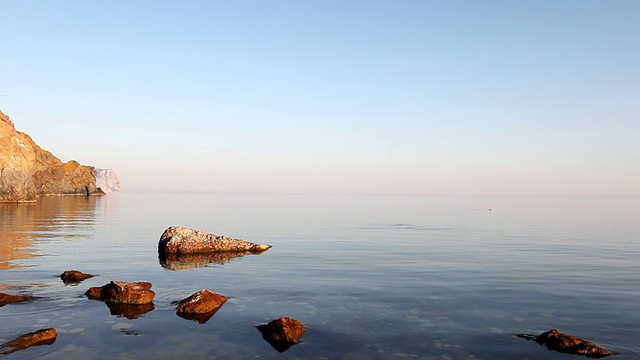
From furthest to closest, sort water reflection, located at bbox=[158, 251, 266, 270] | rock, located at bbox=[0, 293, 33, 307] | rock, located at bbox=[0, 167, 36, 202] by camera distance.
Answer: rock, located at bbox=[0, 167, 36, 202], water reflection, located at bbox=[158, 251, 266, 270], rock, located at bbox=[0, 293, 33, 307]

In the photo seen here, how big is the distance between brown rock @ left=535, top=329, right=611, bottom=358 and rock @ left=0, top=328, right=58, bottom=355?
1239 cm

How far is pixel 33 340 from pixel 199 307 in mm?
4587

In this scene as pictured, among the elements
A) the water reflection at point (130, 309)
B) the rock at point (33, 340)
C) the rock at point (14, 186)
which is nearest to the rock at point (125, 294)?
the water reflection at point (130, 309)

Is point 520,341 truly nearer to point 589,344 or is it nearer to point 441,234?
point 589,344

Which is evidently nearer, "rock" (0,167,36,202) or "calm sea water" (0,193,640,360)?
"calm sea water" (0,193,640,360)

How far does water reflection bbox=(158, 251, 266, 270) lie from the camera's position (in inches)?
Result: 961

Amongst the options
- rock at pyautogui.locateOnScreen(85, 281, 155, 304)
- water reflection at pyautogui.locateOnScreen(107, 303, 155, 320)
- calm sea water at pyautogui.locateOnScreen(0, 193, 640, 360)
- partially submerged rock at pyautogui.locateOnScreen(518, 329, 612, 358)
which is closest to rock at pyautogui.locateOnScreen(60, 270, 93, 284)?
calm sea water at pyautogui.locateOnScreen(0, 193, 640, 360)

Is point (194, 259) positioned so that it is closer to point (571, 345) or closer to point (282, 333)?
point (282, 333)

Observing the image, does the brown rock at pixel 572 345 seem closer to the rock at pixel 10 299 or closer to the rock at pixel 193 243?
the rock at pixel 10 299

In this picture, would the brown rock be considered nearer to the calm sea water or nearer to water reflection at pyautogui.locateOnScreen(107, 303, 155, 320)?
the calm sea water

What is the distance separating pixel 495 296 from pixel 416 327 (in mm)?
6126

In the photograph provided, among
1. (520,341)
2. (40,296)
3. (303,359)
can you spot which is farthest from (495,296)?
(40,296)

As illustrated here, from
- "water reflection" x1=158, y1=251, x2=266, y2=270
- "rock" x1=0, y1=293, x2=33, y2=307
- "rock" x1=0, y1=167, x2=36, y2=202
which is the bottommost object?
"water reflection" x1=158, y1=251, x2=266, y2=270

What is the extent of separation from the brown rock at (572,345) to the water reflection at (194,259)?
17302mm
